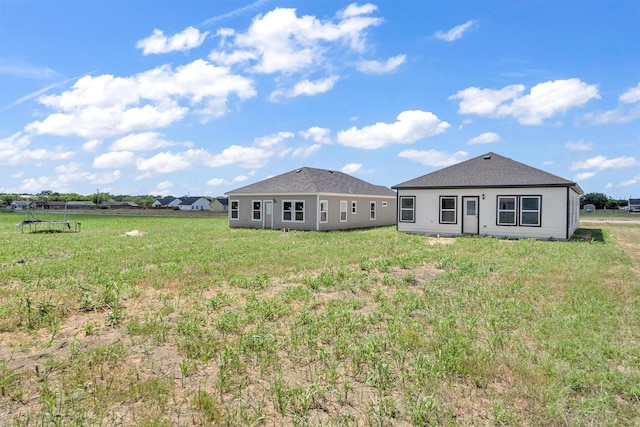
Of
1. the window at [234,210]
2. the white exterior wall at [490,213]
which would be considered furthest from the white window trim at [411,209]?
the window at [234,210]

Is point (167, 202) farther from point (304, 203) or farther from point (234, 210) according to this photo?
point (304, 203)

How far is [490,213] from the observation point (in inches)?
792

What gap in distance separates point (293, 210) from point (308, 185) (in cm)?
182

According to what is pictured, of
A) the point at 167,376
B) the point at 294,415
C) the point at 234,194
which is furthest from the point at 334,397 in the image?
the point at 234,194

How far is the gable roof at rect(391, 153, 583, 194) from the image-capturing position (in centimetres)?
1899

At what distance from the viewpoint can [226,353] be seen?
471 cm

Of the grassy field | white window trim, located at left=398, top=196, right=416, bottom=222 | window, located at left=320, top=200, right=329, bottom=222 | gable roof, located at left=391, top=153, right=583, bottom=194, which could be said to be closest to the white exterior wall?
white window trim, located at left=398, top=196, right=416, bottom=222

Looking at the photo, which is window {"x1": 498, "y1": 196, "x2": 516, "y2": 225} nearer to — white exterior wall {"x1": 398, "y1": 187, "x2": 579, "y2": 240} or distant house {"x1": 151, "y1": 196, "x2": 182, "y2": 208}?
white exterior wall {"x1": 398, "y1": 187, "x2": 579, "y2": 240}

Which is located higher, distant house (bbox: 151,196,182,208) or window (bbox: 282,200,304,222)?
distant house (bbox: 151,196,182,208)

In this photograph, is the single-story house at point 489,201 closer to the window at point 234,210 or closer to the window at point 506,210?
the window at point 506,210

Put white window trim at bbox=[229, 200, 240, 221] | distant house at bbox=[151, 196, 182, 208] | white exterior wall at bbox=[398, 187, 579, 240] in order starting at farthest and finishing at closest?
1. distant house at bbox=[151, 196, 182, 208]
2. white window trim at bbox=[229, 200, 240, 221]
3. white exterior wall at bbox=[398, 187, 579, 240]

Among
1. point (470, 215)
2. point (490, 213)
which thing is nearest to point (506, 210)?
point (490, 213)

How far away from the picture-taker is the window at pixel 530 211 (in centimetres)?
1892

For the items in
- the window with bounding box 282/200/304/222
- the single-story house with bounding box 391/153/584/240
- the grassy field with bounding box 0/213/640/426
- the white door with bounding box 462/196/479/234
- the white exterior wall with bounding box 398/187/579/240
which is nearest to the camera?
the grassy field with bounding box 0/213/640/426
